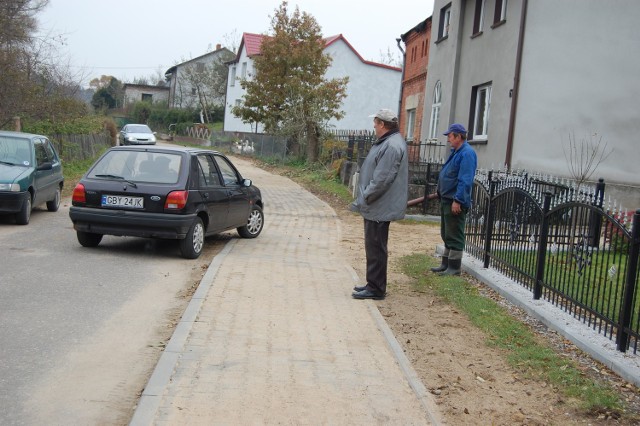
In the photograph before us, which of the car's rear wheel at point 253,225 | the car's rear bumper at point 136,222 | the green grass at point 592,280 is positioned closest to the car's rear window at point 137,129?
the car's rear wheel at point 253,225

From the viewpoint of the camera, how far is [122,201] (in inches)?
373

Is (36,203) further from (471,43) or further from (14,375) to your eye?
(471,43)

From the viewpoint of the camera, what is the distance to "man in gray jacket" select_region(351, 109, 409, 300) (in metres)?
7.25

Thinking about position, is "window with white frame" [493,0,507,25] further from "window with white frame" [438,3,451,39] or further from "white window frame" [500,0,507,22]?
"window with white frame" [438,3,451,39]

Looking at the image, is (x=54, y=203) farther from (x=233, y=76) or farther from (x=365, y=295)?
(x=233, y=76)

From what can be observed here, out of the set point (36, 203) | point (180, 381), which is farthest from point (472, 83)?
point (180, 381)

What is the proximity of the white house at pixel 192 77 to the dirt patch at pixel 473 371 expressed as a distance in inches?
2455

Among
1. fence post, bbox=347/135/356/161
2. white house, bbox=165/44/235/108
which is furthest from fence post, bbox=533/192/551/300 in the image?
white house, bbox=165/44/235/108

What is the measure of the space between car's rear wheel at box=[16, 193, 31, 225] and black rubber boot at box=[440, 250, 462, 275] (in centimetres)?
719

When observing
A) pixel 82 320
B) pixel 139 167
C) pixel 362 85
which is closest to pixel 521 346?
pixel 82 320

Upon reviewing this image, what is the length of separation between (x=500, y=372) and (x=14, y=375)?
11.6 ft

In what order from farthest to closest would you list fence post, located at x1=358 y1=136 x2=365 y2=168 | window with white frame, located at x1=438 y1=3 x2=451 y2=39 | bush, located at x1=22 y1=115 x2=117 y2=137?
window with white frame, located at x1=438 y1=3 x2=451 y2=39, fence post, located at x1=358 y1=136 x2=365 y2=168, bush, located at x1=22 y1=115 x2=117 y2=137

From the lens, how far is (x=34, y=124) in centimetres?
A: 2242

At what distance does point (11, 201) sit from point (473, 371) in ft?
29.4
